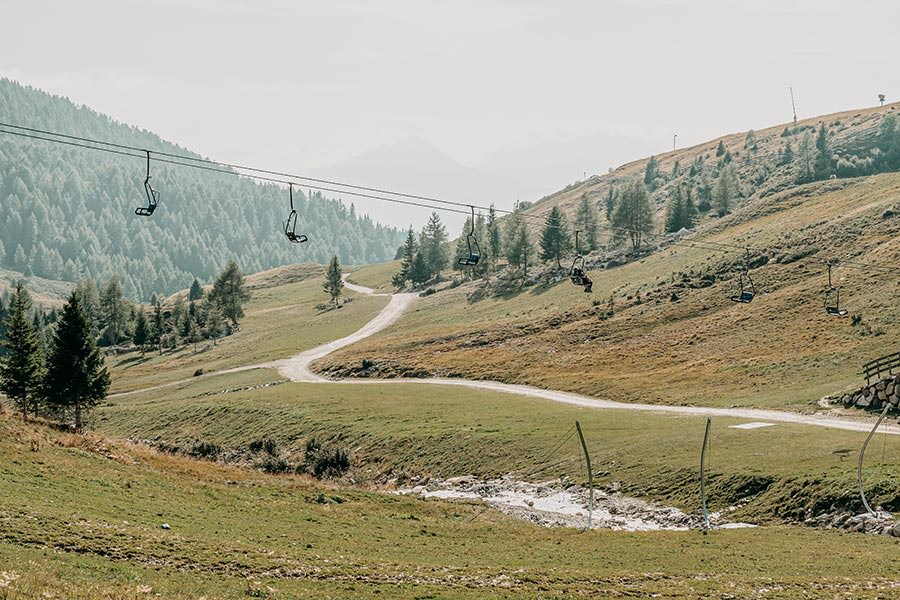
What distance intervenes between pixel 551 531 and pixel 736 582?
521 inches

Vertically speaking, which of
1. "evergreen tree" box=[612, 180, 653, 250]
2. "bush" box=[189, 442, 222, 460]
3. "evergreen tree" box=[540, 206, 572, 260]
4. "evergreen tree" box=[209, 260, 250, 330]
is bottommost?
"bush" box=[189, 442, 222, 460]

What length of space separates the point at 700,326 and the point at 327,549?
3322 inches

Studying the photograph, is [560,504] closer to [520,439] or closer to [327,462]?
[520,439]

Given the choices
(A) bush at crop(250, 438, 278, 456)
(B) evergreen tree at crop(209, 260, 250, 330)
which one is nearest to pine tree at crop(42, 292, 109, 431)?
(A) bush at crop(250, 438, 278, 456)

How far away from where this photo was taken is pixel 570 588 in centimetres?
2767

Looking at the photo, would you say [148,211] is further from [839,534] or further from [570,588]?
[839,534]

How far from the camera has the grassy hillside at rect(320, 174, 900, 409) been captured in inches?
3268

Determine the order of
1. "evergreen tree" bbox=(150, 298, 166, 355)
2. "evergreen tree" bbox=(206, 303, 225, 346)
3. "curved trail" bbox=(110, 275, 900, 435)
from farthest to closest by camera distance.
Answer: "evergreen tree" bbox=(150, 298, 166, 355), "evergreen tree" bbox=(206, 303, 225, 346), "curved trail" bbox=(110, 275, 900, 435)

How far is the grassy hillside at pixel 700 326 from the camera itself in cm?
8300

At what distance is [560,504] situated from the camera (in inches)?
2052

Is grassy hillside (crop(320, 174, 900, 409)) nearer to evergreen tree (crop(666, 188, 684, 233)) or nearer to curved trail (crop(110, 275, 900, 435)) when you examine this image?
curved trail (crop(110, 275, 900, 435))

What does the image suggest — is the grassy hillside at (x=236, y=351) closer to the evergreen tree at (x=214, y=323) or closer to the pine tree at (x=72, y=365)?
the evergreen tree at (x=214, y=323)

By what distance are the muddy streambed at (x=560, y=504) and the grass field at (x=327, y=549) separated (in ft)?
10.7

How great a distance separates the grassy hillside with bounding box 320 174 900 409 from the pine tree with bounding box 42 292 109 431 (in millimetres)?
47085
